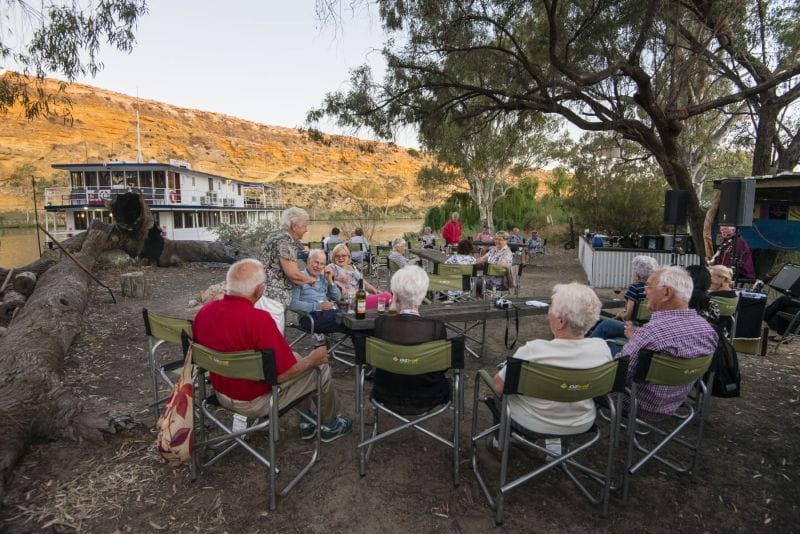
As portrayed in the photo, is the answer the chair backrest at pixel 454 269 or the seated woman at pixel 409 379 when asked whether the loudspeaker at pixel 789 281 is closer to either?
the chair backrest at pixel 454 269

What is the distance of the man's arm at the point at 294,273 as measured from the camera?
3789 mm

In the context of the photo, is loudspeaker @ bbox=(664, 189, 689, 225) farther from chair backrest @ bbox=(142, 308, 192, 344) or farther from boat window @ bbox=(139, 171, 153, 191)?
boat window @ bbox=(139, 171, 153, 191)

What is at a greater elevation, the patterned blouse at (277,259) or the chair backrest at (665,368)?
the patterned blouse at (277,259)

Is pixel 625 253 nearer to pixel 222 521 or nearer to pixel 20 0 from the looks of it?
pixel 222 521

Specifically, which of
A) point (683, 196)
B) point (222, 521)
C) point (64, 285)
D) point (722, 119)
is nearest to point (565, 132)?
point (722, 119)

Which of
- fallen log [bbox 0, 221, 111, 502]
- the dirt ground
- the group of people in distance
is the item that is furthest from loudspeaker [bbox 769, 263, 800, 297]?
fallen log [bbox 0, 221, 111, 502]

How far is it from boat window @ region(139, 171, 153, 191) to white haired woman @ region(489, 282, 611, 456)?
24019 millimetres

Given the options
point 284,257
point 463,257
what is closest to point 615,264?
point 463,257

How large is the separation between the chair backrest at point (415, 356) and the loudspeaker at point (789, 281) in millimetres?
5392

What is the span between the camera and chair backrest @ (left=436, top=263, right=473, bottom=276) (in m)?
5.79

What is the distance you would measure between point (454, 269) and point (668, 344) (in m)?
3.65

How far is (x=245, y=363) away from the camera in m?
2.08

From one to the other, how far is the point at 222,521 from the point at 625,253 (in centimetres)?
903

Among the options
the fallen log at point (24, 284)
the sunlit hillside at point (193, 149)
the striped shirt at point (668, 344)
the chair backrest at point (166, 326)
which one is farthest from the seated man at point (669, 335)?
the sunlit hillside at point (193, 149)
